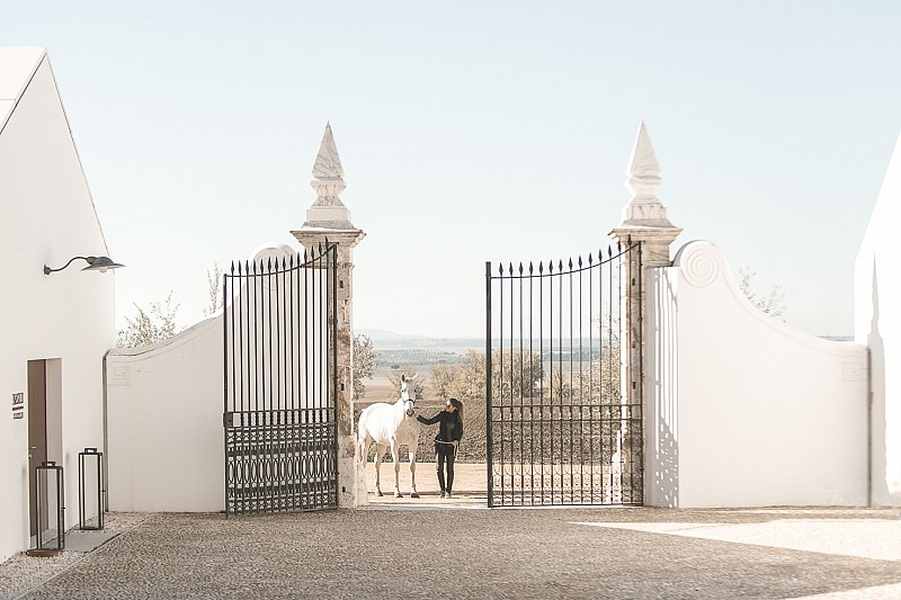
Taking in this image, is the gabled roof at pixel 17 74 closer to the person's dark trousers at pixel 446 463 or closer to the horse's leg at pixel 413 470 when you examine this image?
the horse's leg at pixel 413 470

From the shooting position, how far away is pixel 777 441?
44.7 ft

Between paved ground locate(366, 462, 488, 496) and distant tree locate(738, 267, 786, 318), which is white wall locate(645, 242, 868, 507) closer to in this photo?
paved ground locate(366, 462, 488, 496)

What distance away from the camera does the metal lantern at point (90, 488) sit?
12.3m

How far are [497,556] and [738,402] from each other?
4.10 meters

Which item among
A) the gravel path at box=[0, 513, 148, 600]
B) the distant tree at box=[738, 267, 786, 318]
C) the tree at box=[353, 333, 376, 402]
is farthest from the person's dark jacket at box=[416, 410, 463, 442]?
the tree at box=[353, 333, 376, 402]

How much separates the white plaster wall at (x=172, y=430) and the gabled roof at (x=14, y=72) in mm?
3436

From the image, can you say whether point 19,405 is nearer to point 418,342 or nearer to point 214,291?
point 214,291

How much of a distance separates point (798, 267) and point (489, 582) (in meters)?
20.4

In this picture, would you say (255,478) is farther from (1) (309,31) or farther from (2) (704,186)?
(2) (704,186)

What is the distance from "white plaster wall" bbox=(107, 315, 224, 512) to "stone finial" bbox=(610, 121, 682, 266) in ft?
15.7

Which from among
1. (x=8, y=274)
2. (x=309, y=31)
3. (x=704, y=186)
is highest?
(x=309, y=31)

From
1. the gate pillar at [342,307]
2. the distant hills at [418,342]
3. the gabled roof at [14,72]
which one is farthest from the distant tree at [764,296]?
the gabled roof at [14,72]

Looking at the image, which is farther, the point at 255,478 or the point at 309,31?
the point at 309,31

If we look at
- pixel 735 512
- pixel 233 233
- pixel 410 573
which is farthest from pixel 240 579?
pixel 233 233
